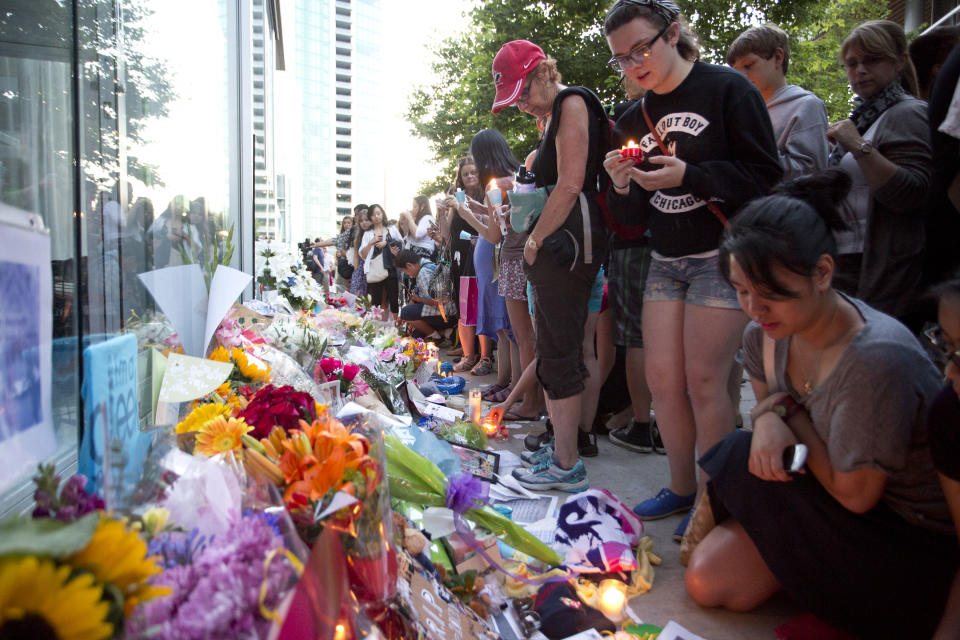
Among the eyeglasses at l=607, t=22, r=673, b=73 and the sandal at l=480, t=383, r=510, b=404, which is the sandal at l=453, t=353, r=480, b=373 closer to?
the sandal at l=480, t=383, r=510, b=404

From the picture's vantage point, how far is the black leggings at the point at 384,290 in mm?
8289

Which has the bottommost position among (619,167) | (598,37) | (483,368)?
(483,368)

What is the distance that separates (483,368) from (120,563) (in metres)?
5.18

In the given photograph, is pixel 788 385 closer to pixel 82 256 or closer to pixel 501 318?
pixel 82 256

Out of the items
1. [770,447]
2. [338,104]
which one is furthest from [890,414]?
[338,104]

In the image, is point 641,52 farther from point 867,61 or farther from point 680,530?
point 680,530

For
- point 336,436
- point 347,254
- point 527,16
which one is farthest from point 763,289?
point 527,16

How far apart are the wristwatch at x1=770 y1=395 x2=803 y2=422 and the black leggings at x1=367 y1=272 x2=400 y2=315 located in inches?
269

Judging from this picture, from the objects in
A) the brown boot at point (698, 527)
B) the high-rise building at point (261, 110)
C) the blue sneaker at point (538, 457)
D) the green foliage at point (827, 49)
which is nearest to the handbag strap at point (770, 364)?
the brown boot at point (698, 527)

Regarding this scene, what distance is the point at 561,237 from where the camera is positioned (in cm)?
269

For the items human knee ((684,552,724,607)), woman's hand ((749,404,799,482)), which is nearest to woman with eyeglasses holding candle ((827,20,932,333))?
woman's hand ((749,404,799,482))

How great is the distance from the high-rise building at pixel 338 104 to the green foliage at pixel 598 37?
1708 inches

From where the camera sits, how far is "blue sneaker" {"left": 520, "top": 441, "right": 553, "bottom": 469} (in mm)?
2951

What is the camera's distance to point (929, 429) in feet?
4.53
